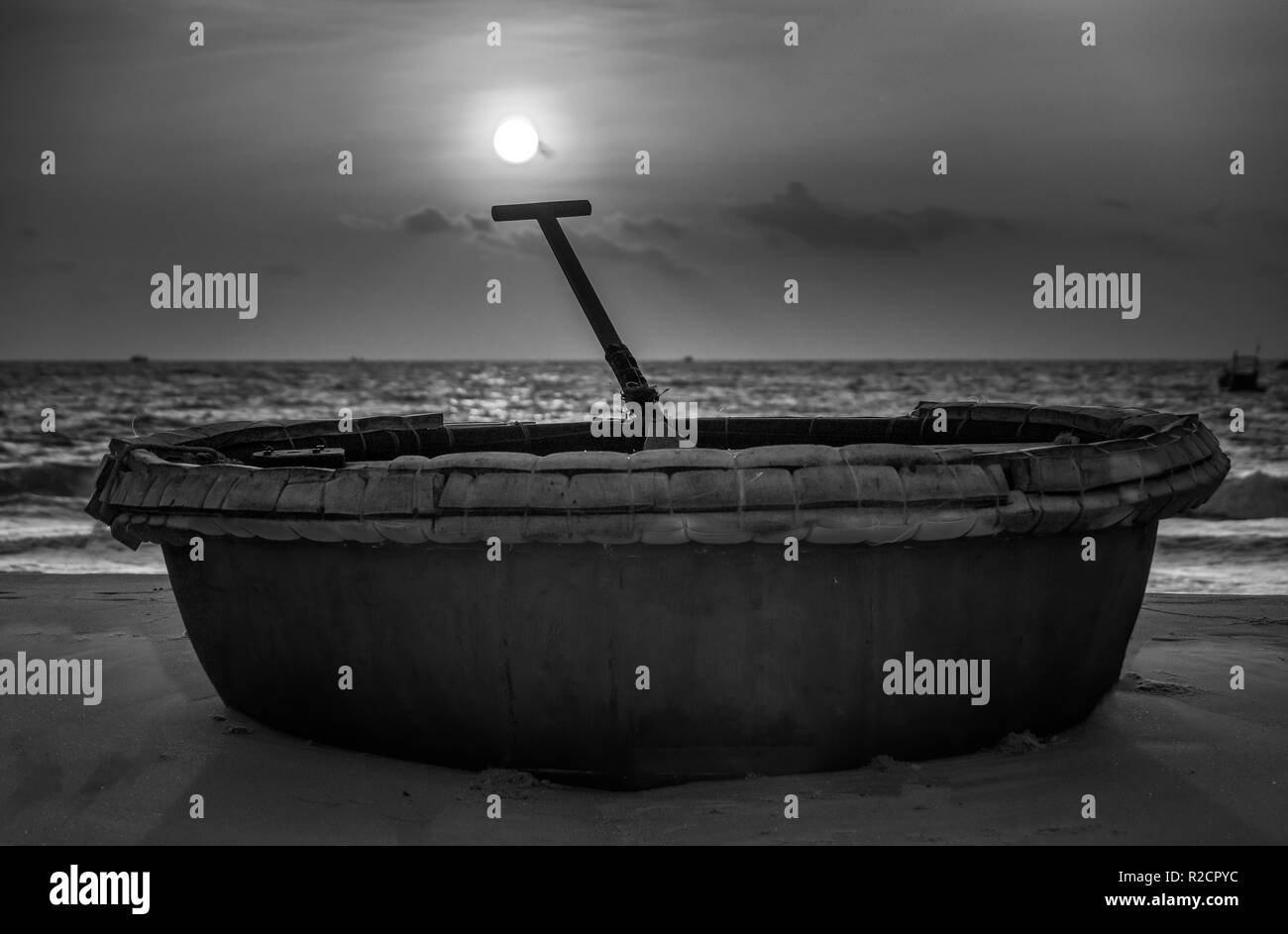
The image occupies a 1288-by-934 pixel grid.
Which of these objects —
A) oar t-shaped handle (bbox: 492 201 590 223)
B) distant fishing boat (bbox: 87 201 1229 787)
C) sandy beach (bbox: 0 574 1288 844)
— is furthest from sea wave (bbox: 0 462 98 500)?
distant fishing boat (bbox: 87 201 1229 787)

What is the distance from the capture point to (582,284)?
3.78m

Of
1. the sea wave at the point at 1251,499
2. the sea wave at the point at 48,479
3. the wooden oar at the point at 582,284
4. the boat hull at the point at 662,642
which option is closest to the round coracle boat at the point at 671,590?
the boat hull at the point at 662,642

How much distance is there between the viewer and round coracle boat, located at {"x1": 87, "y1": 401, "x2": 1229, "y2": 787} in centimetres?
Result: 255

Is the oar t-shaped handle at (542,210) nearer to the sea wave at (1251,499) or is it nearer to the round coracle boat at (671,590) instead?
the round coracle boat at (671,590)

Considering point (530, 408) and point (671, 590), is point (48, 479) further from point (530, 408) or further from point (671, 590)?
point (530, 408)

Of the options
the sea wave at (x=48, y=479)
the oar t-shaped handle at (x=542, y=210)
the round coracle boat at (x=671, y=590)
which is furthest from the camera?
the sea wave at (x=48, y=479)

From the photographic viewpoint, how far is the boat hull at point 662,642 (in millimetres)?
2629

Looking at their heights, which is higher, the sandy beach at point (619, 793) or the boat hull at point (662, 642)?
the boat hull at point (662, 642)

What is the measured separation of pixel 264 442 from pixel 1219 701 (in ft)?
11.3

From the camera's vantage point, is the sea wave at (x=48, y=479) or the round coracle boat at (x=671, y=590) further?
the sea wave at (x=48, y=479)

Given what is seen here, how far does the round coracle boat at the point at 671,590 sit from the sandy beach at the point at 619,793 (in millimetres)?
84

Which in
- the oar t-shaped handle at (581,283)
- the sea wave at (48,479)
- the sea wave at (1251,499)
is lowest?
the sea wave at (1251,499)
